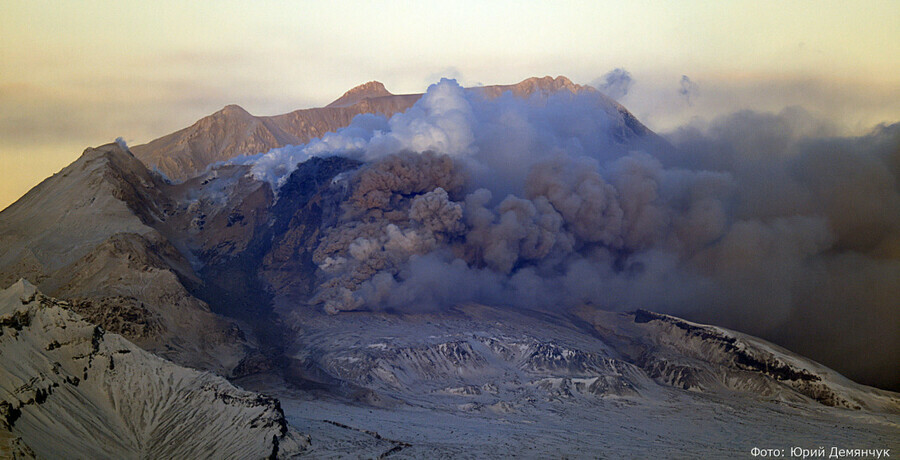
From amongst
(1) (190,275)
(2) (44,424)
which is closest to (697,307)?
(1) (190,275)

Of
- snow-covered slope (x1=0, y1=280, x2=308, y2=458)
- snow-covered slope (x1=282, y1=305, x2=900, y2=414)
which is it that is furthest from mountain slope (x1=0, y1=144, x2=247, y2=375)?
snow-covered slope (x1=0, y1=280, x2=308, y2=458)

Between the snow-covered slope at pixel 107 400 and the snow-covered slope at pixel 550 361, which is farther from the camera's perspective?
the snow-covered slope at pixel 550 361

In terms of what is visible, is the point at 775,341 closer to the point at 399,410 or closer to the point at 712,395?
the point at 712,395

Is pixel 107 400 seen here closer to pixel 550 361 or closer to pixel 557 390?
pixel 557 390

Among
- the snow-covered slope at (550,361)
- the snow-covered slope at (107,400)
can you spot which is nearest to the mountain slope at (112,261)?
the snow-covered slope at (550,361)

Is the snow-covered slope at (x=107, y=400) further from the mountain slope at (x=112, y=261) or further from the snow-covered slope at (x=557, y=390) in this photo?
the mountain slope at (x=112, y=261)

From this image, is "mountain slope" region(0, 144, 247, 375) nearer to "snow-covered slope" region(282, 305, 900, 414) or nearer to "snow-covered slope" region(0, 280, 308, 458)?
"snow-covered slope" region(282, 305, 900, 414)

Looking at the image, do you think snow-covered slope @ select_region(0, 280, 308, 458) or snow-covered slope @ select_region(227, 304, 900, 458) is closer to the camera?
snow-covered slope @ select_region(0, 280, 308, 458)

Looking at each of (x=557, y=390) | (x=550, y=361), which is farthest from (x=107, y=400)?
(x=550, y=361)
